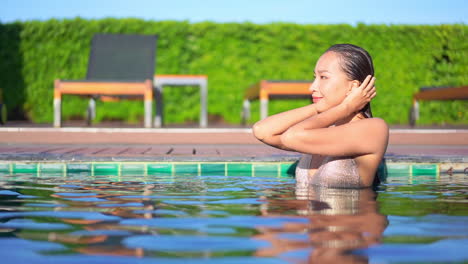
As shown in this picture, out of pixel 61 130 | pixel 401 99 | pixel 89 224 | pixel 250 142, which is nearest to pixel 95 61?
pixel 61 130

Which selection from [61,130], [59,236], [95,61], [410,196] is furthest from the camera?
[95,61]

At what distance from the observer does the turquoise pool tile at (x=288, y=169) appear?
188 inches

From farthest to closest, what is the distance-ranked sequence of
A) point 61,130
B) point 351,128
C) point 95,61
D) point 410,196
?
point 95,61
point 61,130
point 410,196
point 351,128

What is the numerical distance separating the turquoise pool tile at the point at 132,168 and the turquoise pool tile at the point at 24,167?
68cm

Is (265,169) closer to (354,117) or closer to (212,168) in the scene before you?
(212,168)

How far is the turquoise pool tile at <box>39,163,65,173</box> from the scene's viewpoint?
15.7 ft

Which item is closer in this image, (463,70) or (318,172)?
(318,172)

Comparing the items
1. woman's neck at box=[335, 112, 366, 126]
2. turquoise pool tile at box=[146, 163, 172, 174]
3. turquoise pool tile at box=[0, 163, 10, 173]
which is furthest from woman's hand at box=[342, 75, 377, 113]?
turquoise pool tile at box=[0, 163, 10, 173]

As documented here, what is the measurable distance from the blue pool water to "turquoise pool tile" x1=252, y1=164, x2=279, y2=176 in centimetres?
93

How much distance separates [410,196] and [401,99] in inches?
362

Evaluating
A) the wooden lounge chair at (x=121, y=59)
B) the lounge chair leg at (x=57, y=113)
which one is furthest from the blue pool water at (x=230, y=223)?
the wooden lounge chair at (x=121, y=59)

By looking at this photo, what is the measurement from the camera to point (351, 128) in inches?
119

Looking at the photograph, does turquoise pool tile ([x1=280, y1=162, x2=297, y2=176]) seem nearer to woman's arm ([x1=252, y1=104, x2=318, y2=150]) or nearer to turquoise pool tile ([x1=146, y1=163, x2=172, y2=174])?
turquoise pool tile ([x1=146, y1=163, x2=172, y2=174])

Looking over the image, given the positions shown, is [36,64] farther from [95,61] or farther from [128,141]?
[128,141]
